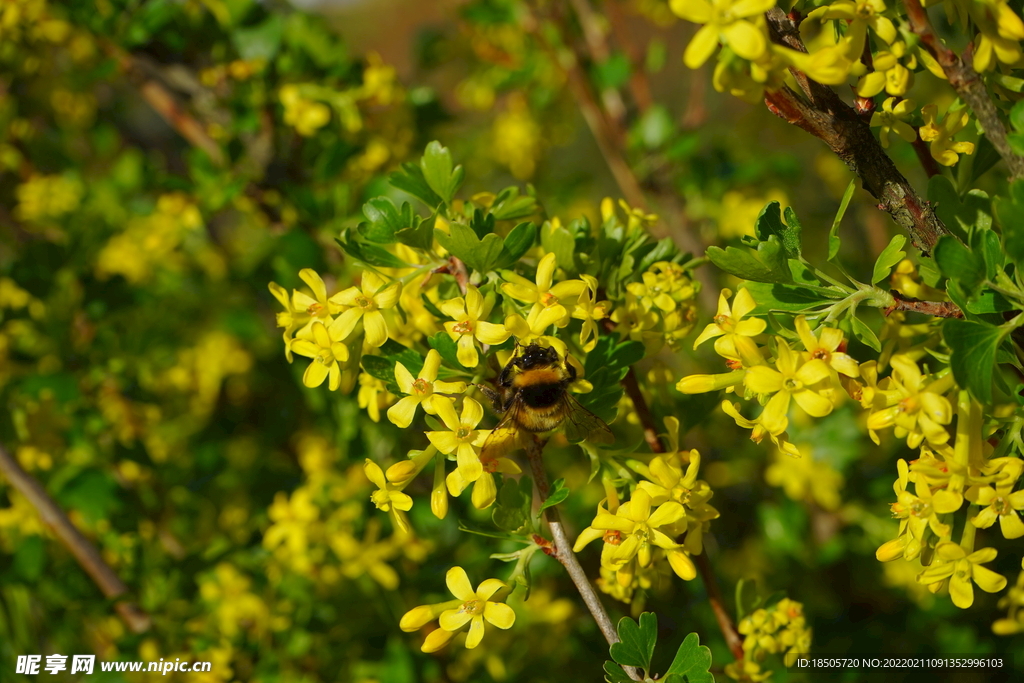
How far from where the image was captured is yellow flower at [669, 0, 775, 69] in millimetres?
867

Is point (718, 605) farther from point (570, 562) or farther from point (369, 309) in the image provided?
point (369, 309)

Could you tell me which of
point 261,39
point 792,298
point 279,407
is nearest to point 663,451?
point 792,298

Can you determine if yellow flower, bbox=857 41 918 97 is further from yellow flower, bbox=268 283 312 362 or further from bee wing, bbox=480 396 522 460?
yellow flower, bbox=268 283 312 362

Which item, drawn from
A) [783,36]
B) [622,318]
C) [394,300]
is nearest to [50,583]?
[394,300]

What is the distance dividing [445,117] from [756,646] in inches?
74.4

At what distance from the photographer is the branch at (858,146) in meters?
1.06

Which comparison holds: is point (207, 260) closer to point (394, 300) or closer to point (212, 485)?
point (212, 485)

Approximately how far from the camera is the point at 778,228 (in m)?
1.11

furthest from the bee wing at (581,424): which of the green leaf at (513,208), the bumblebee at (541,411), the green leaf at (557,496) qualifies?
the green leaf at (513,208)

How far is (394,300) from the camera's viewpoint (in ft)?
3.87

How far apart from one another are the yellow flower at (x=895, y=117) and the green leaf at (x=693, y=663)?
82 centimetres

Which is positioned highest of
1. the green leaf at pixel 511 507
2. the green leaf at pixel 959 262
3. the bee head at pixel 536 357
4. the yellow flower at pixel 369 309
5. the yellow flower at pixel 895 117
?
the yellow flower at pixel 895 117

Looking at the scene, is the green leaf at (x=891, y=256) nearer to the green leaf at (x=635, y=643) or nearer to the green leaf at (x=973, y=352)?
the green leaf at (x=973, y=352)

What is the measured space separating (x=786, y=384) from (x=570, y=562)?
0.42 meters
